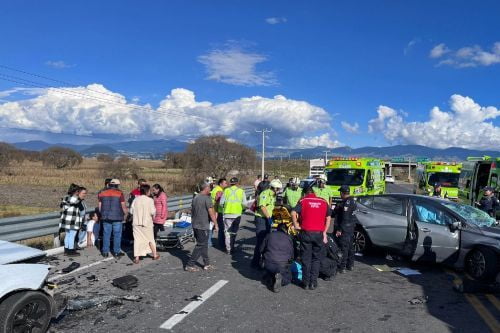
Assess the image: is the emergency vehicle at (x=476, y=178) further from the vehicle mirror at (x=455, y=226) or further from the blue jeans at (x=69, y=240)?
the blue jeans at (x=69, y=240)

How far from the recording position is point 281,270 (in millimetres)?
6930

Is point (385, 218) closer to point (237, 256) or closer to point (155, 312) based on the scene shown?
point (237, 256)

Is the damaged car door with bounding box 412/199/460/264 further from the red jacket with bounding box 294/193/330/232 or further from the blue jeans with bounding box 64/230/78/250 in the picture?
the blue jeans with bounding box 64/230/78/250

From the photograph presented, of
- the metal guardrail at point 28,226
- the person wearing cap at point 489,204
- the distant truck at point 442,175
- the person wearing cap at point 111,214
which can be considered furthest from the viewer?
the distant truck at point 442,175

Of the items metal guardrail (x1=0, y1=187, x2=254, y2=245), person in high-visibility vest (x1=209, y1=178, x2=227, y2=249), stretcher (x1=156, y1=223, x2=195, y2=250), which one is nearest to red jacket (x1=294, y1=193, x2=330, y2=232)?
person in high-visibility vest (x1=209, y1=178, x2=227, y2=249)

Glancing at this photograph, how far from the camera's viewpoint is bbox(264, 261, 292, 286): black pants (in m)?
6.89

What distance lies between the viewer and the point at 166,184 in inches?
1427

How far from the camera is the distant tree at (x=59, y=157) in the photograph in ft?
215

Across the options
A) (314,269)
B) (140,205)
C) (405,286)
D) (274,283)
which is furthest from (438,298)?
(140,205)

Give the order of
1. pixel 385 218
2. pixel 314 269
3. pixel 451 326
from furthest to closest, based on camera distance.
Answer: pixel 385 218 → pixel 314 269 → pixel 451 326

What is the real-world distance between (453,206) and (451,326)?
13.1ft

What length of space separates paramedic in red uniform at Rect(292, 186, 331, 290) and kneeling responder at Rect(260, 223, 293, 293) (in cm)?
26

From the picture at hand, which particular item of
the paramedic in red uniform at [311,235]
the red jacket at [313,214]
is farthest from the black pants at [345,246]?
the red jacket at [313,214]

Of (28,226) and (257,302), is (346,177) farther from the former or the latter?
(28,226)
